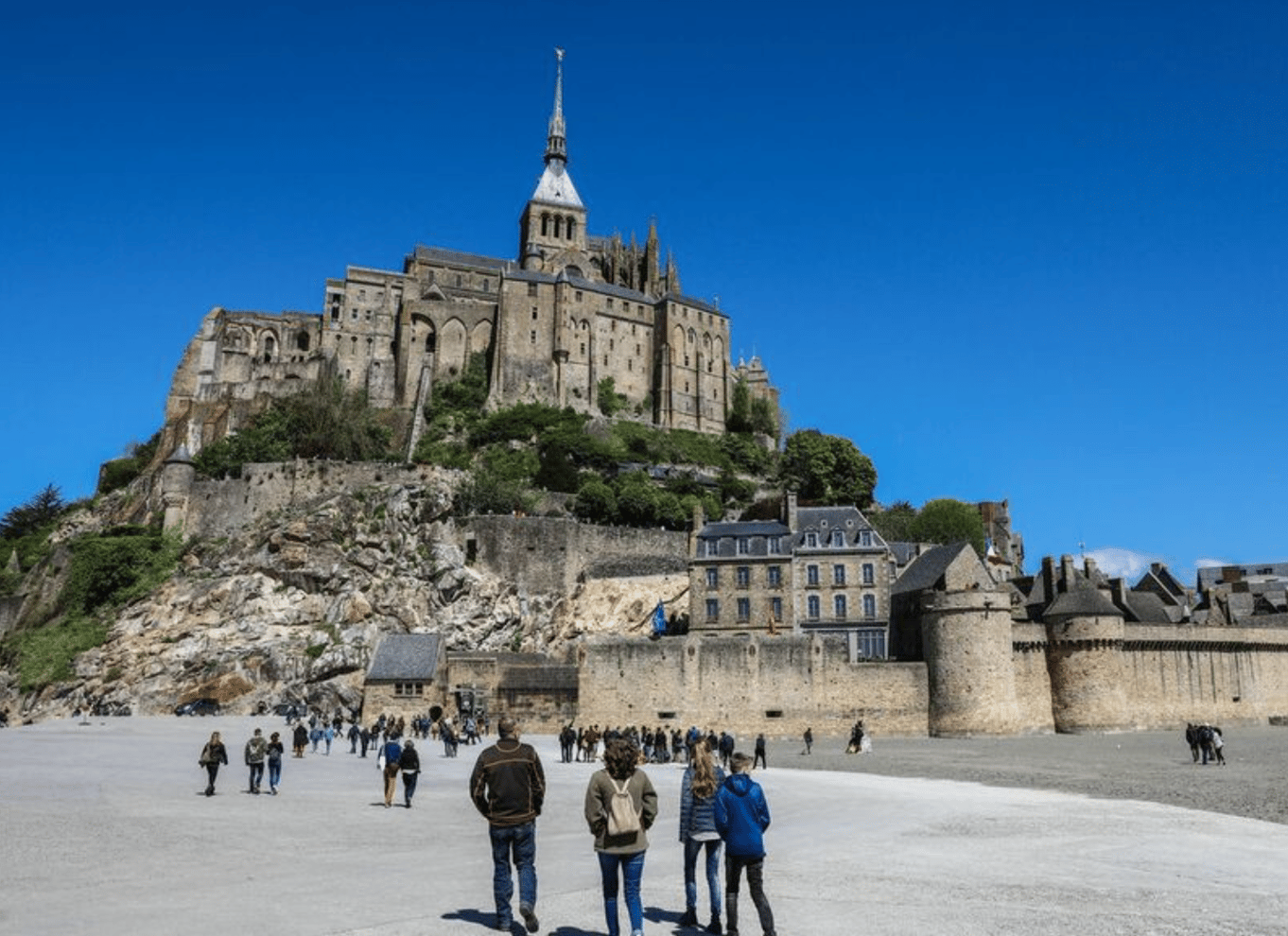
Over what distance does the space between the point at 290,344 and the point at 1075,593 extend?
6607 cm

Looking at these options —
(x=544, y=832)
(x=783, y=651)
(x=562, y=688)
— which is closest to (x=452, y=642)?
(x=562, y=688)

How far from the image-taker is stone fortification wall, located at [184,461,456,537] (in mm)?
59125

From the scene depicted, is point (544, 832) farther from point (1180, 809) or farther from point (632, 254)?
point (632, 254)

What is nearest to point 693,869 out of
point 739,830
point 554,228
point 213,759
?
point 739,830

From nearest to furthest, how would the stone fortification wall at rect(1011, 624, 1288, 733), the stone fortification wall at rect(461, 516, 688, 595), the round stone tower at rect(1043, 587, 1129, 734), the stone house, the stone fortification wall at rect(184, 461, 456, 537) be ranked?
the round stone tower at rect(1043, 587, 1129, 734)
the stone fortification wall at rect(1011, 624, 1288, 733)
the stone house
the stone fortification wall at rect(461, 516, 688, 595)
the stone fortification wall at rect(184, 461, 456, 537)

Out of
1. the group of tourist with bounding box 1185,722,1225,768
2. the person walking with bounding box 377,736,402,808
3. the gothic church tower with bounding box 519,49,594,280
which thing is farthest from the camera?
the gothic church tower with bounding box 519,49,594,280

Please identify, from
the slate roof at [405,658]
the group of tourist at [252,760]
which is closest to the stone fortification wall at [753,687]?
the slate roof at [405,658]

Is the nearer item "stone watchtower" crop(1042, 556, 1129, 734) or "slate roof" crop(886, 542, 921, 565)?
"stone watchtower" crop(1042, 556, 1129, 734)

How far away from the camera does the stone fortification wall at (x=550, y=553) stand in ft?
186

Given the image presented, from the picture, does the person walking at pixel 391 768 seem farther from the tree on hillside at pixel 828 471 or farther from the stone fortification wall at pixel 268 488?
the tree on hillside at pixel 828 471

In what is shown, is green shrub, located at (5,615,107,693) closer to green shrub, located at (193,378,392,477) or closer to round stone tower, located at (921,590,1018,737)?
green shrub, located at (193,378,392,477)

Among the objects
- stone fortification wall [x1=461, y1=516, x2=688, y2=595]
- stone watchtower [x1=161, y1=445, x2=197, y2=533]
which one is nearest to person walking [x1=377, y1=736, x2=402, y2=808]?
stone fortification wall [x1=461, y1=516, x2=688, y2=595]

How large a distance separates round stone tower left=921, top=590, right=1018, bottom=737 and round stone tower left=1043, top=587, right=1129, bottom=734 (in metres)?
2.68

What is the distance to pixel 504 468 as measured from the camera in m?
70.4
